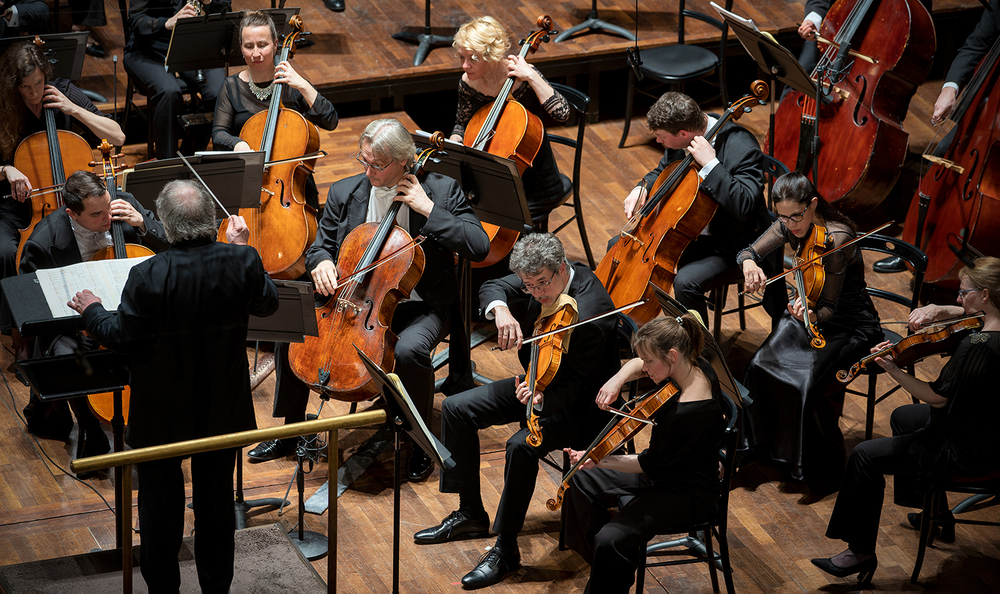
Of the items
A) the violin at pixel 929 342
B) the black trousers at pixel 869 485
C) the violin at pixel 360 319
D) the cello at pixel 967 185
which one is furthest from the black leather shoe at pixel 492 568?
the cello at pixel 967 185

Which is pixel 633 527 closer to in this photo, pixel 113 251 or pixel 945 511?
pixel 945 511

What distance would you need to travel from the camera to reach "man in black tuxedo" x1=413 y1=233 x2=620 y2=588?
369 cm

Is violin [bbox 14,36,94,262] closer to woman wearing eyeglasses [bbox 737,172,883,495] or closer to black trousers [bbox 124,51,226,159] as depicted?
black trousers [bbox 124,51,226,159]

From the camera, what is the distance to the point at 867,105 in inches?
202

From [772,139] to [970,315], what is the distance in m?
1.99

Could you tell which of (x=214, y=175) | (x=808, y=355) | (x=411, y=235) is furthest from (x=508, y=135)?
(x=808, y=355)

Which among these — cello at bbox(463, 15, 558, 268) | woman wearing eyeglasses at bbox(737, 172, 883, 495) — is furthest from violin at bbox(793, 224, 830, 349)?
cello at bbox(463, 15, 558, 268)

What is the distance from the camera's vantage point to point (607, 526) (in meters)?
3.38

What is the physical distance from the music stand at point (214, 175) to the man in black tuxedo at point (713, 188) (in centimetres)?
150

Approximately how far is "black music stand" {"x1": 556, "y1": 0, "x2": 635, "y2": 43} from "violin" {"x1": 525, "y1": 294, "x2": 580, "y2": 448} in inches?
128

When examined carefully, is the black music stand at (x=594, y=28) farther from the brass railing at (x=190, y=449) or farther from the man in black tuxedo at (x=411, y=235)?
the brass railing at (x=190, y=449)

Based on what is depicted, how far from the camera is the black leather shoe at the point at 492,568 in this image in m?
3.67

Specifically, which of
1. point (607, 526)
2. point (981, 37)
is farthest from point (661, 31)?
point (607, 526)

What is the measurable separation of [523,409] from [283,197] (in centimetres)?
142
